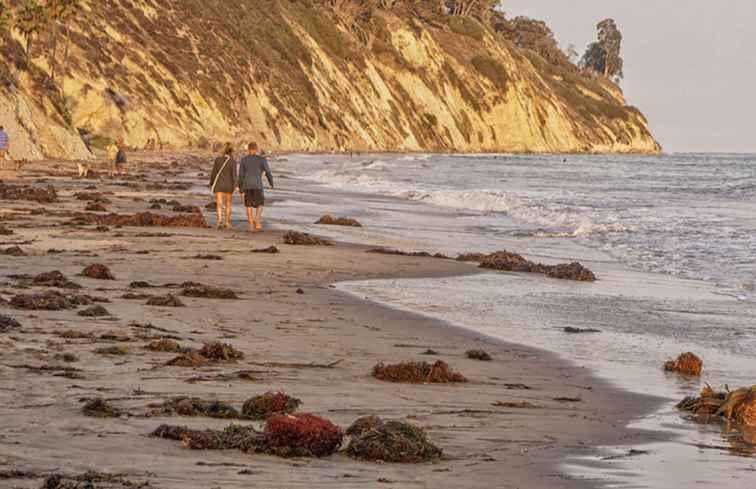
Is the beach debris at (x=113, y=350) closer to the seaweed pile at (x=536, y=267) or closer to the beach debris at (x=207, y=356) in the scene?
the beach debris at (x=207, y=356)

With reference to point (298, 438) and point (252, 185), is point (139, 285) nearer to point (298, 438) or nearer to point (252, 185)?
point (298, 438)

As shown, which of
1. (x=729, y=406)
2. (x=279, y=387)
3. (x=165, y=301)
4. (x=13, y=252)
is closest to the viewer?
(x=729, y=406)

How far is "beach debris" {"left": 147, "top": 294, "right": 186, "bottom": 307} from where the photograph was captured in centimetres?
1264

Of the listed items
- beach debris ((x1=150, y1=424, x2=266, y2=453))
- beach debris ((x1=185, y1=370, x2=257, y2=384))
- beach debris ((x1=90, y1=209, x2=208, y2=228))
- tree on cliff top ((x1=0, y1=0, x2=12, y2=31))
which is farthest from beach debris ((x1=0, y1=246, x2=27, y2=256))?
tree on cliff top ((x1=0, y1=0, x2=12, y2=31))

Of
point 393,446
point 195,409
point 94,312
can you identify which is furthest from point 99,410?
point 94,312

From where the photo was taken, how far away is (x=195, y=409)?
7547 millimetres

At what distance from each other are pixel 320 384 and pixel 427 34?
137331 millimetres

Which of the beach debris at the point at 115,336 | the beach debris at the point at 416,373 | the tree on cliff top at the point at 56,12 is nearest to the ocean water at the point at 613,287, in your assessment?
the beach debris at the point at 416,373

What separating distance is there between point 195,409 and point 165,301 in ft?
17.4

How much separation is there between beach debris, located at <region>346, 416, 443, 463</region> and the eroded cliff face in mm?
44647

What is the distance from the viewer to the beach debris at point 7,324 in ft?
32.2

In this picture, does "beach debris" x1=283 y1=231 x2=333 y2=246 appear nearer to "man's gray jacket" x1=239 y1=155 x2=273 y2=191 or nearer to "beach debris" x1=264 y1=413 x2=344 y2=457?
"man's gray jacket" x1=239 y1=155 x2=273 y2=191

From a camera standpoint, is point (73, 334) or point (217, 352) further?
point (73, 334)

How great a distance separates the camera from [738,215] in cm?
3612
